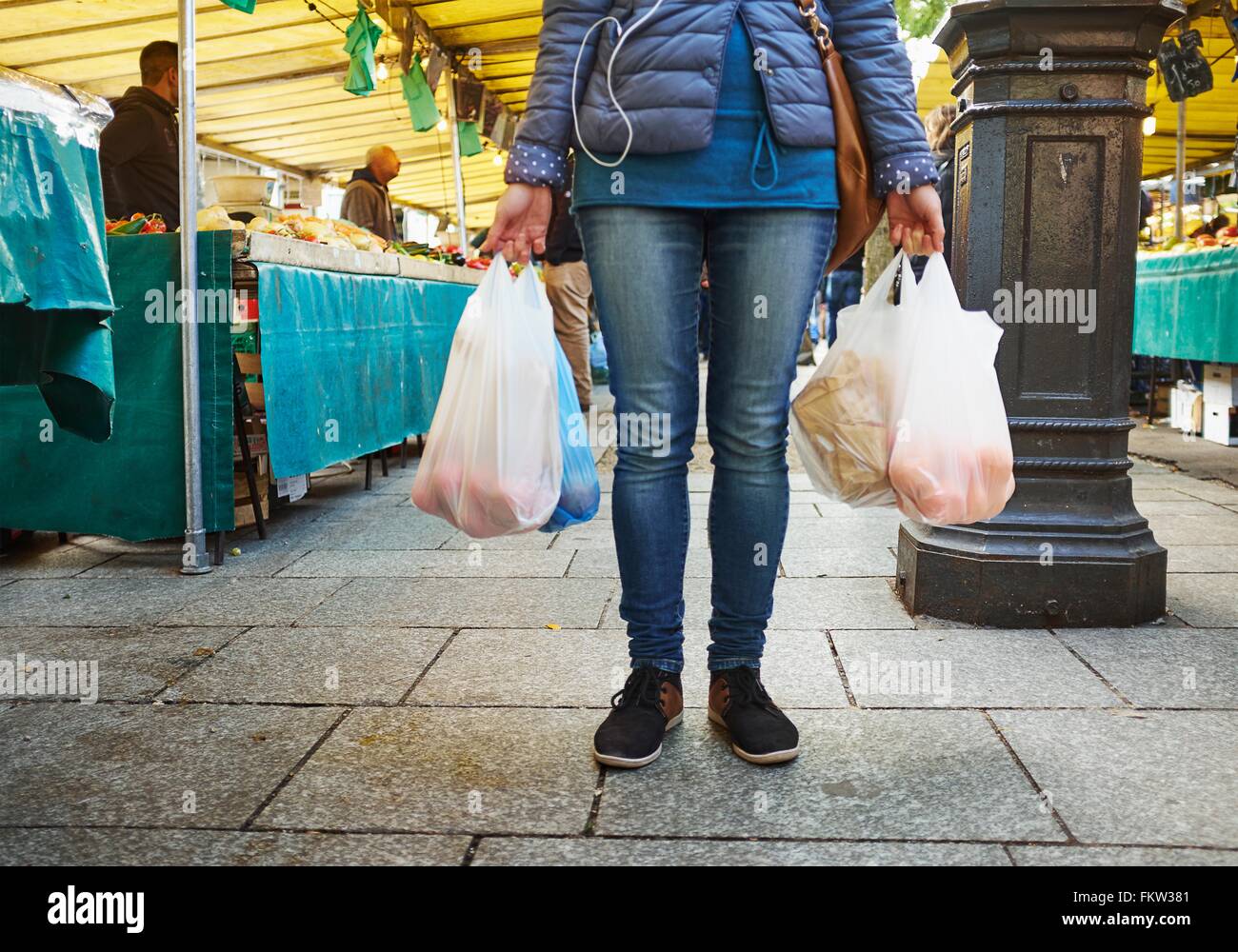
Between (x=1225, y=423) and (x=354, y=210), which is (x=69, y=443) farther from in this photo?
(x=1225, y=423)

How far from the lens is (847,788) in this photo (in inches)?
85.3

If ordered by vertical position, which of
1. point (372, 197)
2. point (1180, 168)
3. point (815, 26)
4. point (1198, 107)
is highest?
point (1198, 107)

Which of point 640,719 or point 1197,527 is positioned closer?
point 640,719

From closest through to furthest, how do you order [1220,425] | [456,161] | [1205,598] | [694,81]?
1. [694,81]
2. [1205,598]
3. [1220,425]
4. [456,161]

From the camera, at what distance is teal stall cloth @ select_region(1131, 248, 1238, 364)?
21.7ft

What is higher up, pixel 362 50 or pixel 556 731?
pixel 362 50

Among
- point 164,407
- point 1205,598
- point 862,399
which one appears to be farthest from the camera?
point 164,407

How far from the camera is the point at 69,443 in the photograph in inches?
169

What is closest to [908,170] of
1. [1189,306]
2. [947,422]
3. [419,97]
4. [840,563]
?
[947,422]

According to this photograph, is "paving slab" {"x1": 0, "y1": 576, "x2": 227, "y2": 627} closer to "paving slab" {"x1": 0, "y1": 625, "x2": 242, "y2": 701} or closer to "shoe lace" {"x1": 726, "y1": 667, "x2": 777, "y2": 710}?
"paving slab" {"x1": 0, "y1": 625, "x2": 242, "y2": 701}

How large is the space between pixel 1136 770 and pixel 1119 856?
1.34 ft

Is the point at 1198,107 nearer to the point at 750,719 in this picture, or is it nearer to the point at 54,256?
the point at 750,719

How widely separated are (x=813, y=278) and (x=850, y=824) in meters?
1.04
